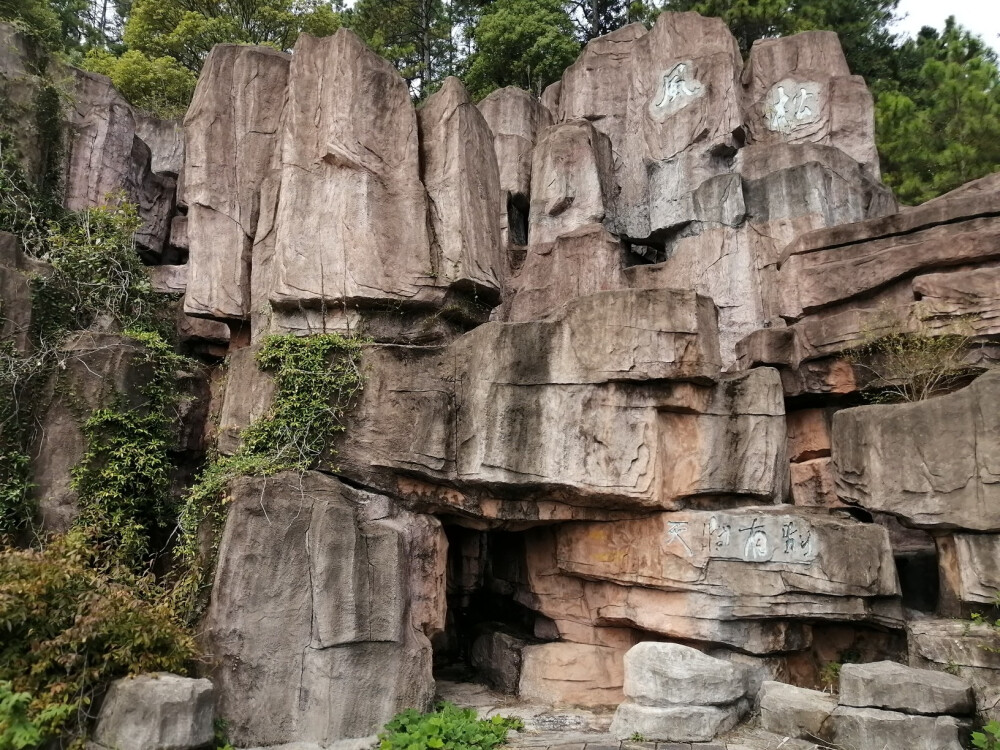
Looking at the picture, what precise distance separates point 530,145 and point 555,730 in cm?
1534

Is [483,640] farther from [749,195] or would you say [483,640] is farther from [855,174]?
[855,174]

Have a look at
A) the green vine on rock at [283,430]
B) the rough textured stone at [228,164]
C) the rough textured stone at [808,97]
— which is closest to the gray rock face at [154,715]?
the green vine on rock at [283,430]

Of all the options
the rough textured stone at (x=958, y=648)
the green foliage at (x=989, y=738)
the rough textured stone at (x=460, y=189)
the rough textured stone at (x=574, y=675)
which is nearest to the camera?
the green foliage at (x=989, y=738)

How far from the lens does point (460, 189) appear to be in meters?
10.2

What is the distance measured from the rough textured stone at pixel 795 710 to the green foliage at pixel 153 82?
17.6 meters

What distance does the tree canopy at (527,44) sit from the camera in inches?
614

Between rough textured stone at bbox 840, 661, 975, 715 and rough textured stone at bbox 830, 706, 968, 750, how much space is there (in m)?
0.09

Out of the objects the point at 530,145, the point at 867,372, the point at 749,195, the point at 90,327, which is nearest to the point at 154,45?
the point at 530,145

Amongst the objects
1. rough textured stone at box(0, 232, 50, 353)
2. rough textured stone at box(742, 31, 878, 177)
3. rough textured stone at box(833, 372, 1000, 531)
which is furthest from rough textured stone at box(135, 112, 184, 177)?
rough textured stone at box(833, 372, 1000, 531)

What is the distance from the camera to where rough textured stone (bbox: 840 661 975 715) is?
21.5 feet

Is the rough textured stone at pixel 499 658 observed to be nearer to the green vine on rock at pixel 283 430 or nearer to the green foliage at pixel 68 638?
the green vine on rock at pixel 283 430

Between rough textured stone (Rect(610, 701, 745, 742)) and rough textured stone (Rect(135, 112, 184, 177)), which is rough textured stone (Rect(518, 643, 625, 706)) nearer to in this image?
rough textured stone (Rect(610, 701, 745, 742))

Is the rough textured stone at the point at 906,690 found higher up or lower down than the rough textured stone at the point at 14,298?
lower down

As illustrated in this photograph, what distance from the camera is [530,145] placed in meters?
19.6
